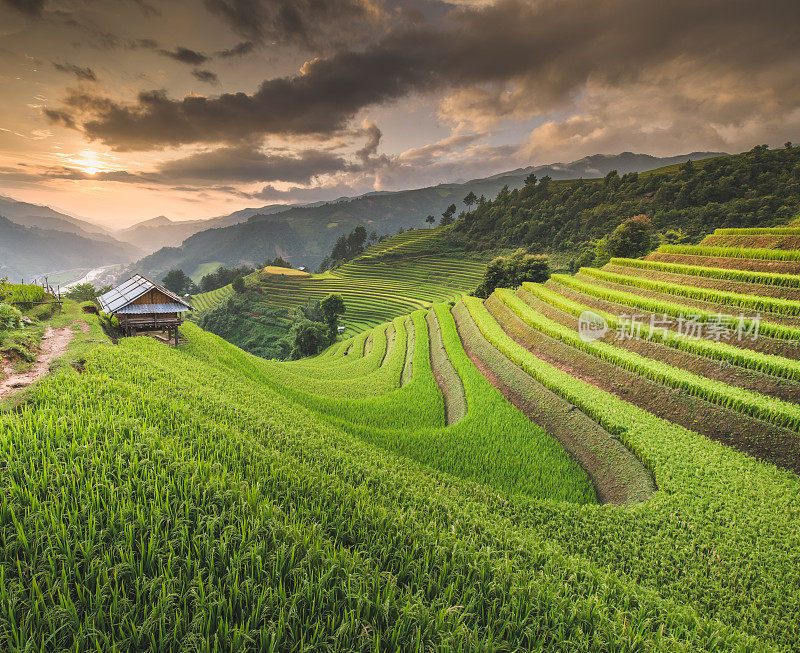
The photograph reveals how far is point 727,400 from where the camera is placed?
368 inches

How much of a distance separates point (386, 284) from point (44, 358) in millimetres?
56175

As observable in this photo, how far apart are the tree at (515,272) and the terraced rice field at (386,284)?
347 inches

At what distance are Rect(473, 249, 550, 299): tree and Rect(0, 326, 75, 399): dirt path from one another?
113 feet

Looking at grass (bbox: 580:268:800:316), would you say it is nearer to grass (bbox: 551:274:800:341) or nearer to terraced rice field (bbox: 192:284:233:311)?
grass (bbox: 551:274:800:341)

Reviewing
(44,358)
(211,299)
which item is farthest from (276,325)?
(44,358)

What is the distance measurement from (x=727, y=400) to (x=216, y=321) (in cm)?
7717

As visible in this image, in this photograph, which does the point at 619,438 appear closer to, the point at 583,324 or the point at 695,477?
the point at 695,477

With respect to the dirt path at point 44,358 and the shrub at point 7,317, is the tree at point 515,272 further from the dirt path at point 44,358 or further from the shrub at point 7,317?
the shrub at point 7,317

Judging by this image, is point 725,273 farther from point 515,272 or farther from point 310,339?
point 310,339

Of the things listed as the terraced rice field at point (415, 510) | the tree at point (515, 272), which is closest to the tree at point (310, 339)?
the tree at point (515, 272)

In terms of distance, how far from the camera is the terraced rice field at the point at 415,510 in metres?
2.87

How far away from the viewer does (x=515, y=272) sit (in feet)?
117

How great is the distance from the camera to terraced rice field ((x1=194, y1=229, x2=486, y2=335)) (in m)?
52.2

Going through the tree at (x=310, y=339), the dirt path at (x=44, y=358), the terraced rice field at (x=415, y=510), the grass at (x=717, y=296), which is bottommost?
the tree at (x=310, y=339)
